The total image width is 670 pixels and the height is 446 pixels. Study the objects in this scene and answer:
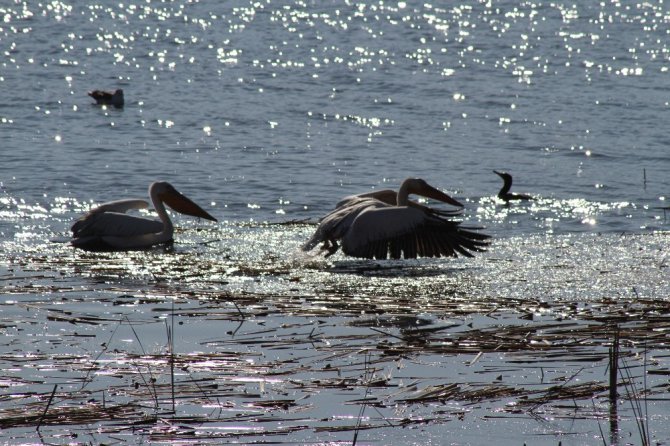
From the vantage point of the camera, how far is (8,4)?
110 feet

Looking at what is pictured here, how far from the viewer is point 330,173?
530 inches

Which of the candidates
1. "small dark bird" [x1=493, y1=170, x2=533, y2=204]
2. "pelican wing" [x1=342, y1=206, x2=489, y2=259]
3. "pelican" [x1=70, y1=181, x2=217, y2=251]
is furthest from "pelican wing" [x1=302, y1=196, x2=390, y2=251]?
"small dark bird" [x1=493, y1=170, x2=533, y2=204]

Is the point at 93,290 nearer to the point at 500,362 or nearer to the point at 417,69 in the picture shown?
the point at 500,362

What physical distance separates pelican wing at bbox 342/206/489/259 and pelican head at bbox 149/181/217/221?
190cm

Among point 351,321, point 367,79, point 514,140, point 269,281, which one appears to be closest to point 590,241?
point 269,281

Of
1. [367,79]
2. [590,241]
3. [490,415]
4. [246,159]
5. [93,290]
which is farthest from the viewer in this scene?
[367,79]

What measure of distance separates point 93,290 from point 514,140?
9.53 metres

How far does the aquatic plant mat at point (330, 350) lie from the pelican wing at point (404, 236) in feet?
0.49

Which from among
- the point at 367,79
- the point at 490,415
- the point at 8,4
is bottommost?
the point at 490,415

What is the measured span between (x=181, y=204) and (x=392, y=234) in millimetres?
2240

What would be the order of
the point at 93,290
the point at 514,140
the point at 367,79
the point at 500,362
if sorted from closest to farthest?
the point at 500,362 < the point at 93,290 < the point at 514,140 < the point at 367,79

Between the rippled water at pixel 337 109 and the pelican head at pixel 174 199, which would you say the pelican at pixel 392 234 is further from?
the rippled water at pixel 337 109

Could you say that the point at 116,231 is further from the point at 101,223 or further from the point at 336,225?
the point at 336,225

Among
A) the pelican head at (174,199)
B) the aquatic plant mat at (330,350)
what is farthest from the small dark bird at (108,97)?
the aquatic plant mat at (330,350)
